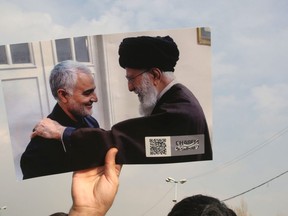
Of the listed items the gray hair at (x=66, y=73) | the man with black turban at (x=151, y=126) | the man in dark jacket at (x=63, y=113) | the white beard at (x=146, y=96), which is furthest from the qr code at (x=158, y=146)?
the gray hair at (x=66, y=73)

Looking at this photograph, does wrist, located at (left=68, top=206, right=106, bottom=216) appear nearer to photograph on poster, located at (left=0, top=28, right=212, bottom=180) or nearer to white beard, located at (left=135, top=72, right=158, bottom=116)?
photograph on poster, located at (left=0, top=28, right=212, bottom=180)

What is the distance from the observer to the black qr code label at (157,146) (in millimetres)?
1649

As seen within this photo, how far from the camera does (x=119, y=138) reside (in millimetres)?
1677

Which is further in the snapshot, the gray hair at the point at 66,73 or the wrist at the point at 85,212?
the gray hair at the point at 66,73

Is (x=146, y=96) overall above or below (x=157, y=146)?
above

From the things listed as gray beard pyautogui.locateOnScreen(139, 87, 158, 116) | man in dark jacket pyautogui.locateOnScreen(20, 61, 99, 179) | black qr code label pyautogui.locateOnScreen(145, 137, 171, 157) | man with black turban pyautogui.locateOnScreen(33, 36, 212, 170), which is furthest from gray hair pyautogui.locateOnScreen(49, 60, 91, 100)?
black qr code label pyautogui.locateOnScreen(145, 137, 171, 157)

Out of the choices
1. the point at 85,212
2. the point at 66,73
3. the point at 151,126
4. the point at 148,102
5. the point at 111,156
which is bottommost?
the point at 85,212

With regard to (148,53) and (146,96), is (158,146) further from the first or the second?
(148,53)

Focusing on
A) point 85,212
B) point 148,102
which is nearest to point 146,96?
point 148,102

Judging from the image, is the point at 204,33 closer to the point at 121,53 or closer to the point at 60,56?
the point at 121,53

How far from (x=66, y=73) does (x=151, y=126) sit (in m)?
0.45

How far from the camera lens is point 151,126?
1.67 metres

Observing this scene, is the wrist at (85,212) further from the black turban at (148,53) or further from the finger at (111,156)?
the black turban at (148,53)

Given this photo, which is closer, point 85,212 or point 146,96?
point 85,212
